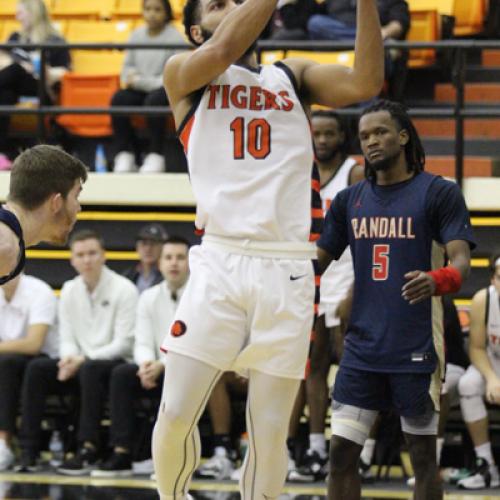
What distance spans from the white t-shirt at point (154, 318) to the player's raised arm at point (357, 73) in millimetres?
3634

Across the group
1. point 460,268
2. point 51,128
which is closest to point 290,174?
point 460,268

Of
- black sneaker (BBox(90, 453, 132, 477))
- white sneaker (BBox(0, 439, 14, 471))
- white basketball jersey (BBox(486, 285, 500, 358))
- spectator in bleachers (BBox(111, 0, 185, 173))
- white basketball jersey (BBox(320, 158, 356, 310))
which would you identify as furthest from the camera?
spectator in bleachers (BBox(111, 0, 185, 173))

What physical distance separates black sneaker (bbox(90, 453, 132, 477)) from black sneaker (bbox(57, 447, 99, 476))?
8cm

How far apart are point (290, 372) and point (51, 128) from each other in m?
5.93

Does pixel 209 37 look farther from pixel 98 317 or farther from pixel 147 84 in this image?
pixel 147 84

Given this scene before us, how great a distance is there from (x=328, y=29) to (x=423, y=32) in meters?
0.92

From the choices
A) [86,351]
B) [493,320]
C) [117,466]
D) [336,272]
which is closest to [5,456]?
[117,466]

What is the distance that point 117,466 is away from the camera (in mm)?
7832

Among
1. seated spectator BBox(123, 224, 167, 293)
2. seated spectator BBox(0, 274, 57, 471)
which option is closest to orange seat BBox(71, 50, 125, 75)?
seated spectator BBox(123, 224, 167, 293)

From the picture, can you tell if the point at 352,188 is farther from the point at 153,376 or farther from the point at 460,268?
the point at 153,376

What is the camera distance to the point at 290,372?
14.9 feet

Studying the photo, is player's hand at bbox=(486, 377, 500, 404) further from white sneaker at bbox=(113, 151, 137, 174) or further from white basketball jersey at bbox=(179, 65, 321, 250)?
white sneaker at bbox=(113, 151, 137, 174)

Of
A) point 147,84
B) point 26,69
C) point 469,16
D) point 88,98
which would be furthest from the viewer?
point 469,16

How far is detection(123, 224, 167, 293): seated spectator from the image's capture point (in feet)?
28.2
